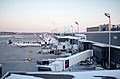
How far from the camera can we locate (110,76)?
18.8 meters

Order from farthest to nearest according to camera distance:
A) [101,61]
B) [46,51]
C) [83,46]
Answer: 1. [46,51]
2. [83,46]
3. [101,61]

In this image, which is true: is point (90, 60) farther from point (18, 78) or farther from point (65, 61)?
point (18, 78)

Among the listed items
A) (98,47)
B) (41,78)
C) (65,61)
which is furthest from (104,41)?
(41,78)

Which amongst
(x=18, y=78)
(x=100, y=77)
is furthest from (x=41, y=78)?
(x=100, y=77)

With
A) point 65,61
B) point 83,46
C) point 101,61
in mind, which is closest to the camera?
point 65,61

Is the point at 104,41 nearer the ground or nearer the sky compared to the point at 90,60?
nearer the sky

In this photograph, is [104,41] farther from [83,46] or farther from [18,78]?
[18,78]

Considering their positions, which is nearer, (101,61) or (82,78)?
(82,78)

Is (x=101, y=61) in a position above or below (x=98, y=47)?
below

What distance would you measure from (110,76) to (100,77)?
946 millimetres

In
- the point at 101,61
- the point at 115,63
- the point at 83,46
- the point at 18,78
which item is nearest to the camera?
the point at 18,78

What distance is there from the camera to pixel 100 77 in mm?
18641

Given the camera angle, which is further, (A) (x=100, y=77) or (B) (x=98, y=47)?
(B) (x=98, y=47)

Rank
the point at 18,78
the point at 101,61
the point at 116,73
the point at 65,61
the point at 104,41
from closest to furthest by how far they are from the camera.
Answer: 1. the point at 18,78
2. the point at 116,73
3. the point at 65,61
4. the point at 101,61
5. the point at 104,41
